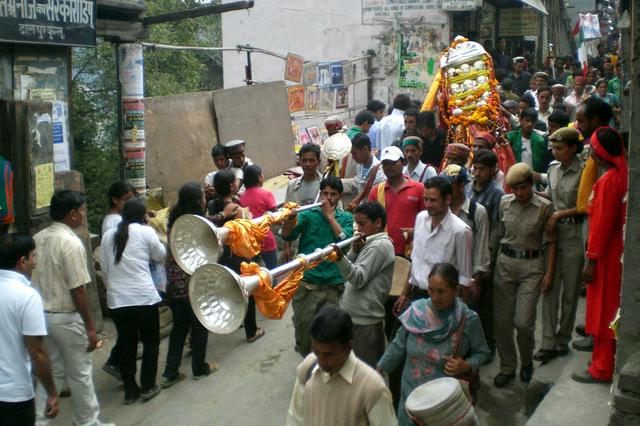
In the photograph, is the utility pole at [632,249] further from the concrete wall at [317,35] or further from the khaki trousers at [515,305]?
the concrete wall at [317,35]

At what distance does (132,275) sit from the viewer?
19.5 feet

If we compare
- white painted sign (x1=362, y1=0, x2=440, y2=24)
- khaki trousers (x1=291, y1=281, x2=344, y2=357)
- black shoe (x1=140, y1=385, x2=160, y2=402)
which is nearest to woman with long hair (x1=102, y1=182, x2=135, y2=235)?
black shoe (x1=140, y1=385, x2=160, y2=402)

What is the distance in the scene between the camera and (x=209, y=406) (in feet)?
20.3

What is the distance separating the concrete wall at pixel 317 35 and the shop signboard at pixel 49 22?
895 cm

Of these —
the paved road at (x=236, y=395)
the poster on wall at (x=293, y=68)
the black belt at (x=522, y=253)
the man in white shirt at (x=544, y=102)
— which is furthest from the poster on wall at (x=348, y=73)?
the black belt at (x=522, y=253)

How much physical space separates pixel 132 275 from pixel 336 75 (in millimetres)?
9819

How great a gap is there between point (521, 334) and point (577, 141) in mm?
1557

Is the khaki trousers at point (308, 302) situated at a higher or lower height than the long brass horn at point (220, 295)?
lower

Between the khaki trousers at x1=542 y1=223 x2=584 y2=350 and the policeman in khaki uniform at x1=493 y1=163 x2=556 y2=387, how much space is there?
14 centimetres

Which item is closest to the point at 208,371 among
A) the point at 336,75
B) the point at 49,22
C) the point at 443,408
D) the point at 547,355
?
the point at 547,355

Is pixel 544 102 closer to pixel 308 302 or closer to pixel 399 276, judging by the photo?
pixel 399 276

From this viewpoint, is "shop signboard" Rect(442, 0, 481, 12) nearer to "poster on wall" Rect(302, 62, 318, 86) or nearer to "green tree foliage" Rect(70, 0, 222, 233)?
"poster on wall" Rect(302, 62, 318, 86)

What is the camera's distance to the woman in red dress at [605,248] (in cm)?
487

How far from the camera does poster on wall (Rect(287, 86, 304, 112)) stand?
521 inches
